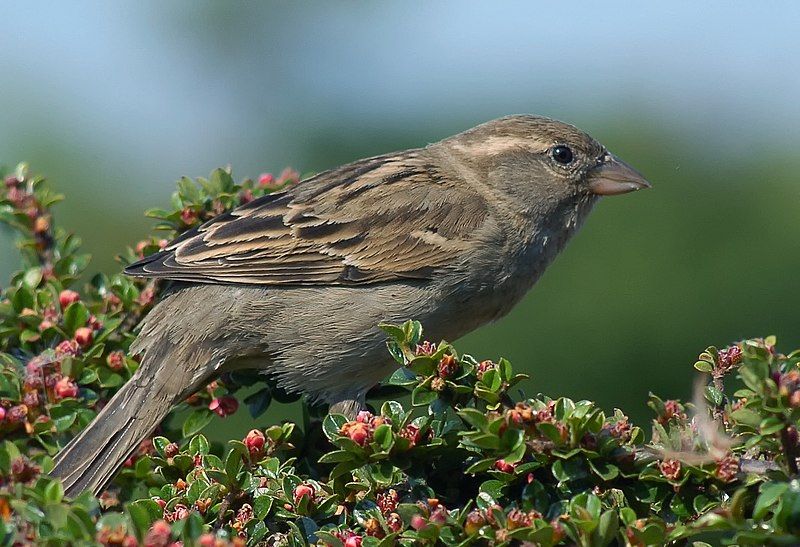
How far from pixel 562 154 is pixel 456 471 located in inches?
81.5

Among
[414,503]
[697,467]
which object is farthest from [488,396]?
[697,467]

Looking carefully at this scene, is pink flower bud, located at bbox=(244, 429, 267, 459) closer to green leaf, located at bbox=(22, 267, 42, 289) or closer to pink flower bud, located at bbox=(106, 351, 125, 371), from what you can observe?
pink flower bud, located at bbox=(106, 351, 125, 371)

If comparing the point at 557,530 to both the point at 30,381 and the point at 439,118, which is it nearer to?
the point at 30,381

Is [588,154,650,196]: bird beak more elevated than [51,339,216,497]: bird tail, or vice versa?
[588,154,650,196]: bird beak

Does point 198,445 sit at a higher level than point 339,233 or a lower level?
lower

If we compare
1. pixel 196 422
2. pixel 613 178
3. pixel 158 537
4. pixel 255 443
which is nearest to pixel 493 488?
pixel 255 443

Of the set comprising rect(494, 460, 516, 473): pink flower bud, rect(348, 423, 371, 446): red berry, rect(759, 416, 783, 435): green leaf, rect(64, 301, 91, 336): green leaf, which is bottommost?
rect(494, 460, 516, 473): pink flower bud

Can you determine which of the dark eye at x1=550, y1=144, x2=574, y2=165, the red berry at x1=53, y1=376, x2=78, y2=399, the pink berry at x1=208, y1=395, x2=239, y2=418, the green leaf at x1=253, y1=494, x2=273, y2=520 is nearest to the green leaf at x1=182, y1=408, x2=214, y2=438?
the pink berry at x1=208, y1=395, x2=239, y2=418

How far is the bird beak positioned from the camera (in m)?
4.07

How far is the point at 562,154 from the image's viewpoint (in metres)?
4.20

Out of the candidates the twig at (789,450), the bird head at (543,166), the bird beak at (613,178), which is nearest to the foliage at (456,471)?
the twig at (789,450)

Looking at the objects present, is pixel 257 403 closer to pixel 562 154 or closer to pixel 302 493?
pixel 302 493

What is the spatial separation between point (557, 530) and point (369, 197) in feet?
7.24

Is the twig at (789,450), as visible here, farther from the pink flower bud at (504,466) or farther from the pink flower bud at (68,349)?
the pink flower bud at (68,349)
